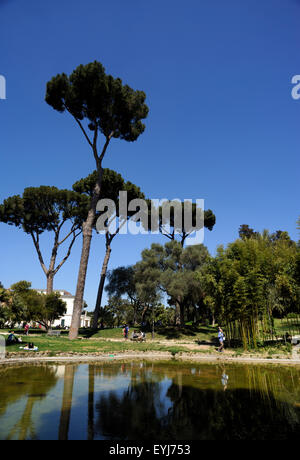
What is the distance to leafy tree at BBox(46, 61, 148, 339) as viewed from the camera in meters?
21.6

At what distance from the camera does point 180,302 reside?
28422 mm

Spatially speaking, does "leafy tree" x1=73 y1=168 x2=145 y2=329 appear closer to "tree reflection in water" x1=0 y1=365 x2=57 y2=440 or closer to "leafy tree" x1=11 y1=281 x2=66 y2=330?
"leafy tree" x1=11 y1=281 x2=66 y2=330

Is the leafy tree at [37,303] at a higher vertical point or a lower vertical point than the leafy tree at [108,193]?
lower

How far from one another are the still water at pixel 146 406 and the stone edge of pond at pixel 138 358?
318cm

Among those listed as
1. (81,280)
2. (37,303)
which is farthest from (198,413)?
(37,303)

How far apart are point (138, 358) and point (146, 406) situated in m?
A: 9.07

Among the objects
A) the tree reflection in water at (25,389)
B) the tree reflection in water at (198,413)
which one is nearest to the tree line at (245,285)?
the tree reflection in water at (198,413)

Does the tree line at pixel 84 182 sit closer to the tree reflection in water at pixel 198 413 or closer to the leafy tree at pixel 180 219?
the leafy tree at pixel 180 219

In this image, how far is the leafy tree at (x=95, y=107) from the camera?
21609 mm

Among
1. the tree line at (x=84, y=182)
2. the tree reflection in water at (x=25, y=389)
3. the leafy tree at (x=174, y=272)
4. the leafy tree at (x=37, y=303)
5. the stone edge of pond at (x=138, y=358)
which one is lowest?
the stone edge of pond at (x=138, y=358)

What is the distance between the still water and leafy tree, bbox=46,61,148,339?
1386 centimetres
